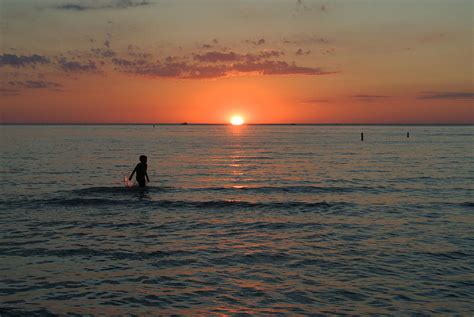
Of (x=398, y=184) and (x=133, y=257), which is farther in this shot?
(x=398, y=184)

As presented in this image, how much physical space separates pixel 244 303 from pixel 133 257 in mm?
5022

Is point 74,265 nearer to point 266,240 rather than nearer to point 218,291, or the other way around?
point 218,291

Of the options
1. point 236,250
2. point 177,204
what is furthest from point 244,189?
point 236,250

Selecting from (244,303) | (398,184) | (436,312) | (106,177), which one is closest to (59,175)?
(106,177)

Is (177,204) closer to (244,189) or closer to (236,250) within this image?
(244,189)

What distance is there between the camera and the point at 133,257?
1350 centimetres

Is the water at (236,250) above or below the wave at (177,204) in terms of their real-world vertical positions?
below

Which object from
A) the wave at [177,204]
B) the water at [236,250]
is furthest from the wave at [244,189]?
the wave at [177,204]

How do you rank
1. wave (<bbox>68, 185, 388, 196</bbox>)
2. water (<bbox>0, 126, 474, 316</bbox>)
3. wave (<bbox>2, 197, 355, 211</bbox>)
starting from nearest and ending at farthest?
water (<bbox>0, 126, 474, 316</bbox>) < wave (<bbox>2, 197, 355, 211</bbox>) < wave (<bbox>68, 185, 388, 196</bbox>)

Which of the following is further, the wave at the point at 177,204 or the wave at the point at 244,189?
the wave at the point at 244,189

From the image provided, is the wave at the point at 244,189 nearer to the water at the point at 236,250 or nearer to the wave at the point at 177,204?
the water at the point at 236,250

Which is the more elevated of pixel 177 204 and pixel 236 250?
pixel 177 204

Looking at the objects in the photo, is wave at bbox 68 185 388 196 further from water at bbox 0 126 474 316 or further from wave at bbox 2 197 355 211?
wave at bbox 2 197 355 211

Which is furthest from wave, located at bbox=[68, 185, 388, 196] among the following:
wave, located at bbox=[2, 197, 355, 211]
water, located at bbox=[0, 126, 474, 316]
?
wave, located at bbox=[2, 197, 355, 211]
